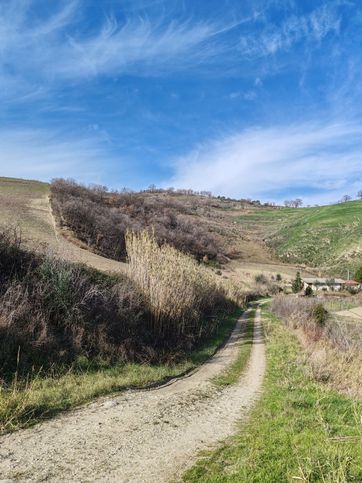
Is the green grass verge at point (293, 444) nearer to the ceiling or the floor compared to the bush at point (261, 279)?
nearer to the floor

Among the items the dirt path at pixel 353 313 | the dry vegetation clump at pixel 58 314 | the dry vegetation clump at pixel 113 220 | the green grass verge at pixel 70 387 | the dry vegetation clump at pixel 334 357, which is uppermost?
the dry vegetation clump at pixel 113 220

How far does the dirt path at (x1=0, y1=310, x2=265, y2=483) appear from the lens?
466 cm

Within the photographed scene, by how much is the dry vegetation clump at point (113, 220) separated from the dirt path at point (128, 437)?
27.9 ft

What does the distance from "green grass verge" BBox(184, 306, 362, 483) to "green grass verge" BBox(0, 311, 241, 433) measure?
273 cm

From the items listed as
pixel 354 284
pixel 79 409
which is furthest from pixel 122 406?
pixel 354 284

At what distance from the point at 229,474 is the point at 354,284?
203ft

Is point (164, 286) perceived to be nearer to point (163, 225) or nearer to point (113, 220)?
point (113, 220)

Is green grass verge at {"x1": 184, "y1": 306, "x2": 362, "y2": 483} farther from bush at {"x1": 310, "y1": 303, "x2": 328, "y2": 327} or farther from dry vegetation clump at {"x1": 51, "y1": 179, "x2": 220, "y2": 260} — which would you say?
bush at {"x1": 310, "y1": 303, "x2": 328, "y2": 327}

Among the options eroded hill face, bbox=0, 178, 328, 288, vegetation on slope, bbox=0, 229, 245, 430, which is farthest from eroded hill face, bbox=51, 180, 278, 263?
vegetation on slope, bbox=0, 229, 245, 430

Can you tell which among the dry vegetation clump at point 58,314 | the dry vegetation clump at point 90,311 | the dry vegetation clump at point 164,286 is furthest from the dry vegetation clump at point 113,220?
the dry vegetation clump at point 58,314

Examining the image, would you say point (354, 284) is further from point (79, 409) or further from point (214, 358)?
point (79, 409)

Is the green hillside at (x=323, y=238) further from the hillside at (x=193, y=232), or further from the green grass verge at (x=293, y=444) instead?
the green grass verge at (x=293, y=444)

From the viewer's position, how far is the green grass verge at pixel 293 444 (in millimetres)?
4602

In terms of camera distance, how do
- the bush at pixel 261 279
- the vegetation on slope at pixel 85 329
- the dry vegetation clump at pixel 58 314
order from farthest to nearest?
the bush at pixel 261 279 < the dry vegetation clump at pixel 58 314 < the vegetation on slope at pixel 85 329
